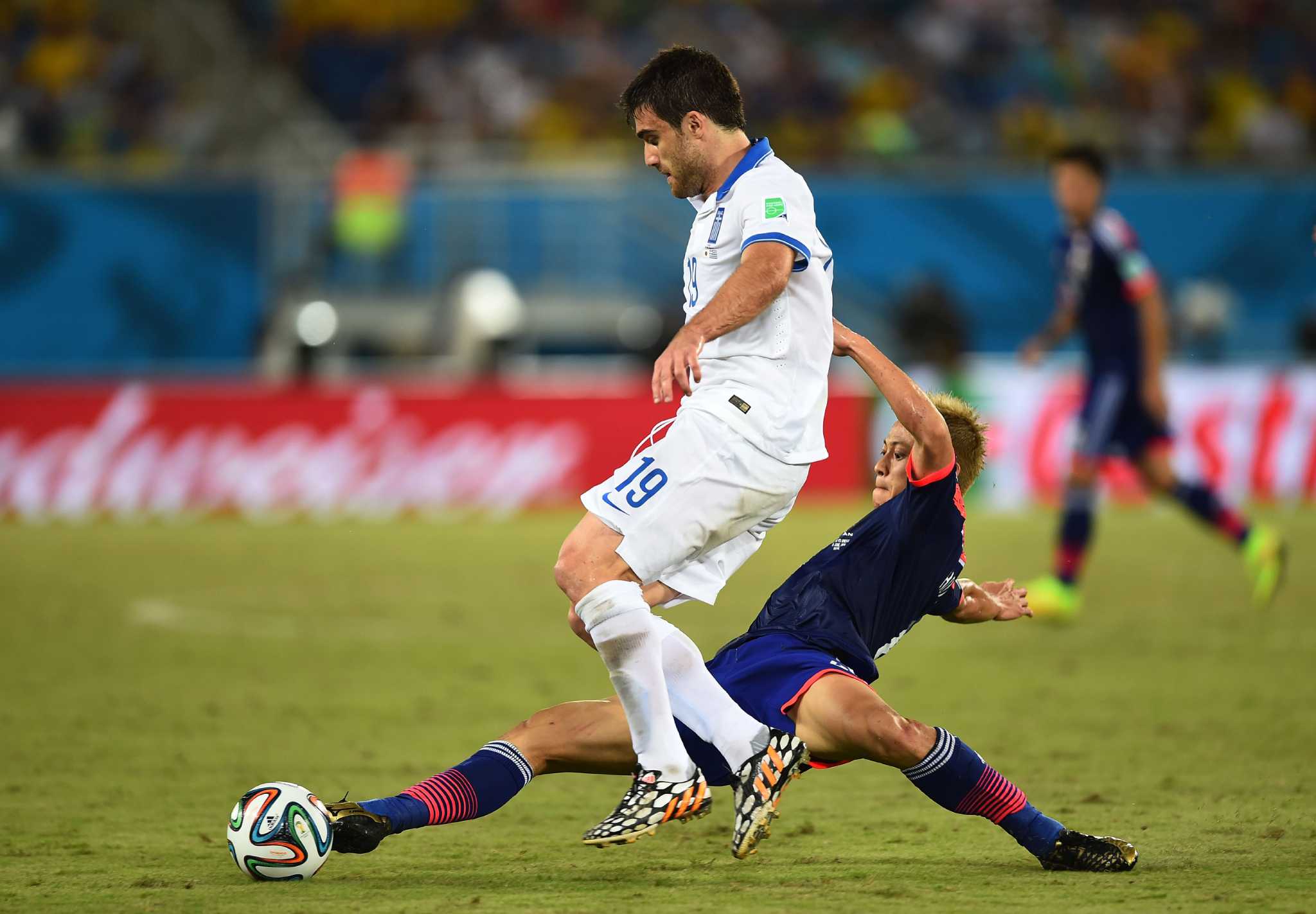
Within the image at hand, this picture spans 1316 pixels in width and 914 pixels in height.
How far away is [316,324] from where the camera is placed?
19922 millimetres

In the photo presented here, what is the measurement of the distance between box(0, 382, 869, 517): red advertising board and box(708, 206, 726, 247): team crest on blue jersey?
457 inches

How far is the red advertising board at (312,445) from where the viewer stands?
16516 millimetres

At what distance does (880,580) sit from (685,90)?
58.8 inches

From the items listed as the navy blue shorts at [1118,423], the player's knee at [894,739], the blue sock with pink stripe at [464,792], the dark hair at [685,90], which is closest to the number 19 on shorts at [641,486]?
the blue sock with pink stripe at [464,792]

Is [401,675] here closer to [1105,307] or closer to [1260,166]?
[1105,307]

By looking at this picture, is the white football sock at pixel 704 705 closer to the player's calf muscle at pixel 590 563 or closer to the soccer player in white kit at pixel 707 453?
the soccer player in white kit at pixel 707 453

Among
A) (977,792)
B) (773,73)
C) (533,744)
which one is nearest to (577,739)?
(533,744)

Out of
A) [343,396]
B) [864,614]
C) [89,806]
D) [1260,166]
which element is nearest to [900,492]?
[864,614]

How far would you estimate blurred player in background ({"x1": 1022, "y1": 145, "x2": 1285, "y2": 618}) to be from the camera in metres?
10.0

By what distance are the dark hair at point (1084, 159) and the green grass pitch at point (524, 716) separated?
2.71 meters

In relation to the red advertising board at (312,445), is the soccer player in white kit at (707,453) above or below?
below

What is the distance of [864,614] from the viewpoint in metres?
4.82

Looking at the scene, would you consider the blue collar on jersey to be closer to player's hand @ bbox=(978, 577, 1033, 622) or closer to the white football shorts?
the white football shorts

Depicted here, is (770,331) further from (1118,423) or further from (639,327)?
(639,327)
